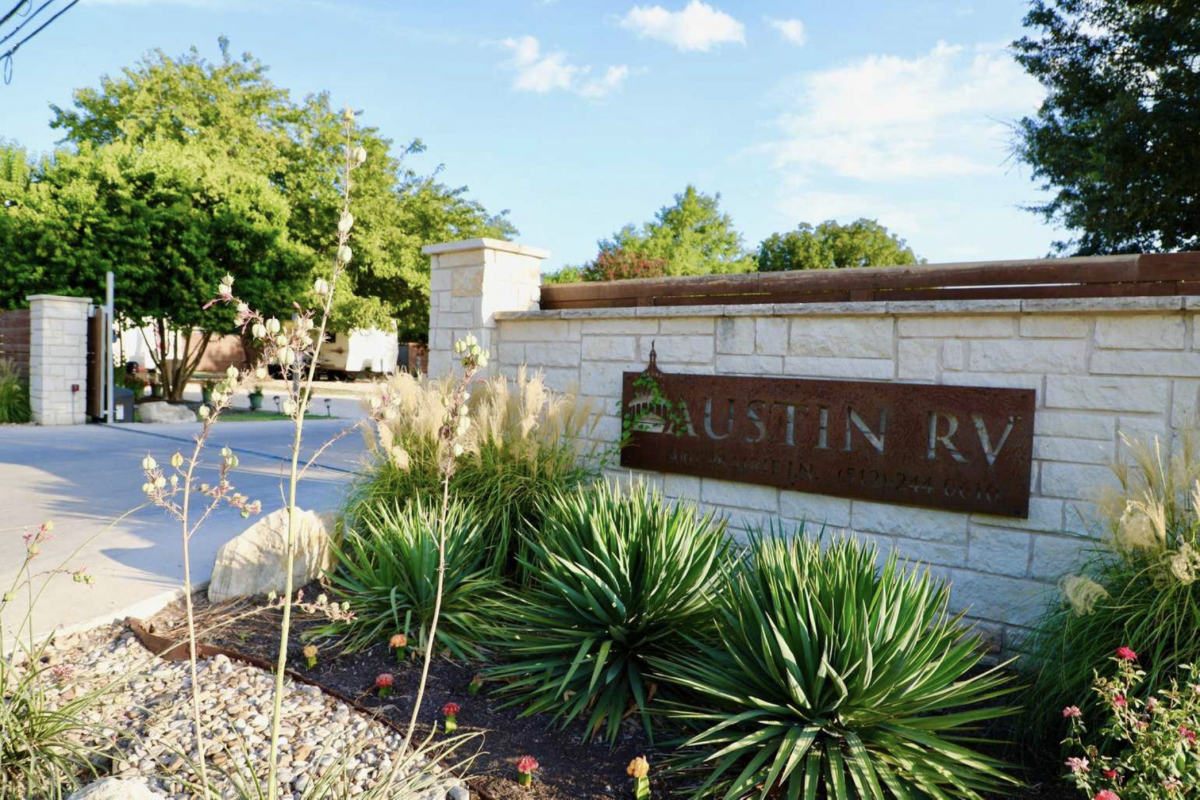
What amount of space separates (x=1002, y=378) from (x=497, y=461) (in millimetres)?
2957

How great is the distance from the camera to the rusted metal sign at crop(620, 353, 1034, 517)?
443 cm

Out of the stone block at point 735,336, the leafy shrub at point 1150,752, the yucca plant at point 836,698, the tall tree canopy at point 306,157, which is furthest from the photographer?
the tall tree canopy at point 306,157

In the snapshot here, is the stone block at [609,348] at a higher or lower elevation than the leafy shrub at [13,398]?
higher

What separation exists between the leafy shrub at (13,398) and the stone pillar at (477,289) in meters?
11.2

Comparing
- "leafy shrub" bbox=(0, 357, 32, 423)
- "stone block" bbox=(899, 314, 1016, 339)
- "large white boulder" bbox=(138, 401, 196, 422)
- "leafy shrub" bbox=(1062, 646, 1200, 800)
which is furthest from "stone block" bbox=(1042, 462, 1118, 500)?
"leafy shrub" bbox=(0, 357, 32, 423)

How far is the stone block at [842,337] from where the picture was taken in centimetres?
489

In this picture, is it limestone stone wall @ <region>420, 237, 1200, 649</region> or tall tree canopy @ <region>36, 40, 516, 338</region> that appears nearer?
limestone stone wall @ <region>420, 237, 1200, 649</region>

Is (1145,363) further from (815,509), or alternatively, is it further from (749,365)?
(749,365)

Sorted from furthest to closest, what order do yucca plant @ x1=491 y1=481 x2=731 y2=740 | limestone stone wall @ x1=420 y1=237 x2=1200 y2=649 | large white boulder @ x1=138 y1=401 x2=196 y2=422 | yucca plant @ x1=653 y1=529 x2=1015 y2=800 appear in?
large white boulder @ x1=138 y1=401 x2=196 y2=422 → limestone stone wall @ x1=420 y1=237 x2=1200 y2=649 → yucca plant @ x1=491 y1=481 x2=731 y2=740 → yucca plant @ x1=653 y1=529 x2=1015 y2=800

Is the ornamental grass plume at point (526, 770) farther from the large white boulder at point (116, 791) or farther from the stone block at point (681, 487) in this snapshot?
the stone block at point (681, 487)

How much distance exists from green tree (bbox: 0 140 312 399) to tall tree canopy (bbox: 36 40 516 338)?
404 cm

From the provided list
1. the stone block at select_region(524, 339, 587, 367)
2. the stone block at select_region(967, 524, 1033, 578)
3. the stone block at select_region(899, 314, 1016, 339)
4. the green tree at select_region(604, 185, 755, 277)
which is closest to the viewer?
the stone block at select_region(967, 524, 1033, 578)

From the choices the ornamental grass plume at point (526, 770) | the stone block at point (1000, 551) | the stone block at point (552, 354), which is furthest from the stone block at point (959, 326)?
the ornamental grass plume at point (526, 770)

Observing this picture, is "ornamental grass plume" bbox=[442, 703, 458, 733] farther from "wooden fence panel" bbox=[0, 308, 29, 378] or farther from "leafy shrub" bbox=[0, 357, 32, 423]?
"wooden fence panel" bbox=[0, 308, 29, 378]
